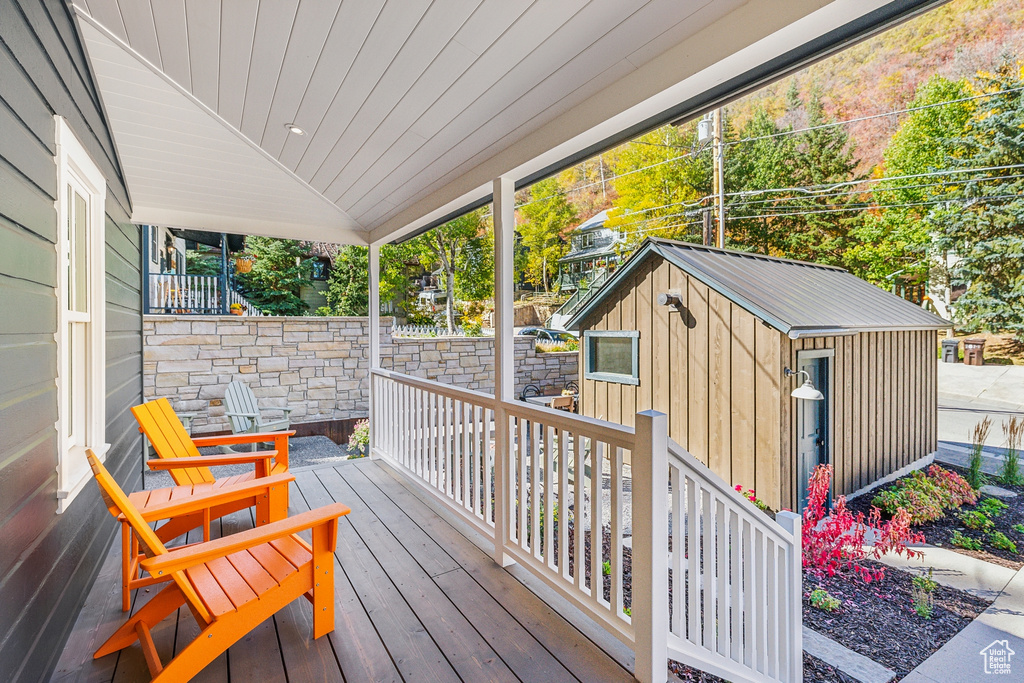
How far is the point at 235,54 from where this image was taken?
5.97ft

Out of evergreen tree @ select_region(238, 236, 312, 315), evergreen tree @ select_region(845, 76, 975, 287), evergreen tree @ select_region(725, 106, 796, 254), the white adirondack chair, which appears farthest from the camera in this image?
evergreen tree @ select_region(238, 236, 312, 315)

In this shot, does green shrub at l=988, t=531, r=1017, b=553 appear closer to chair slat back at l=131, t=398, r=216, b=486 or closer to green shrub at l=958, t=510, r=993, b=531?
green shrub at l=958, t=510, r=993, b=531

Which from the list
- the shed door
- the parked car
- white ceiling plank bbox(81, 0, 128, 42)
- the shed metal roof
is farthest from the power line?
white ceiling plank bbox(81, 0, 128, 42)

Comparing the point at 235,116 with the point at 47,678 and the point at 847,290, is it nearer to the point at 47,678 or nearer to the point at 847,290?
the point at 47,678

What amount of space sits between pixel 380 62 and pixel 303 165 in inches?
61.3

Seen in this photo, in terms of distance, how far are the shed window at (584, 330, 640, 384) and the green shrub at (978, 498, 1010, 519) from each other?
326 centimetres

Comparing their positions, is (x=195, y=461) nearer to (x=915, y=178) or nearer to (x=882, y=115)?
(x=915, y=178)

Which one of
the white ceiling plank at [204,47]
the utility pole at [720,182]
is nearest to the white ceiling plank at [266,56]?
the white ceiling plank at [204,47]

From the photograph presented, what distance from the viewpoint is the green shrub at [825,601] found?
11.1 feet

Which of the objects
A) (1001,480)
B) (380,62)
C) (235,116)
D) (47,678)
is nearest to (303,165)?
(235,116)

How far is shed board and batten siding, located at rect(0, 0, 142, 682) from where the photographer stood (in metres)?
1.15

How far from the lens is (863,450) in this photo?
15.3 ft

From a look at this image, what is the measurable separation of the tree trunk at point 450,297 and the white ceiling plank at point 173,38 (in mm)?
7360

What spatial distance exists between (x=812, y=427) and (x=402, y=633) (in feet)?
13.7
